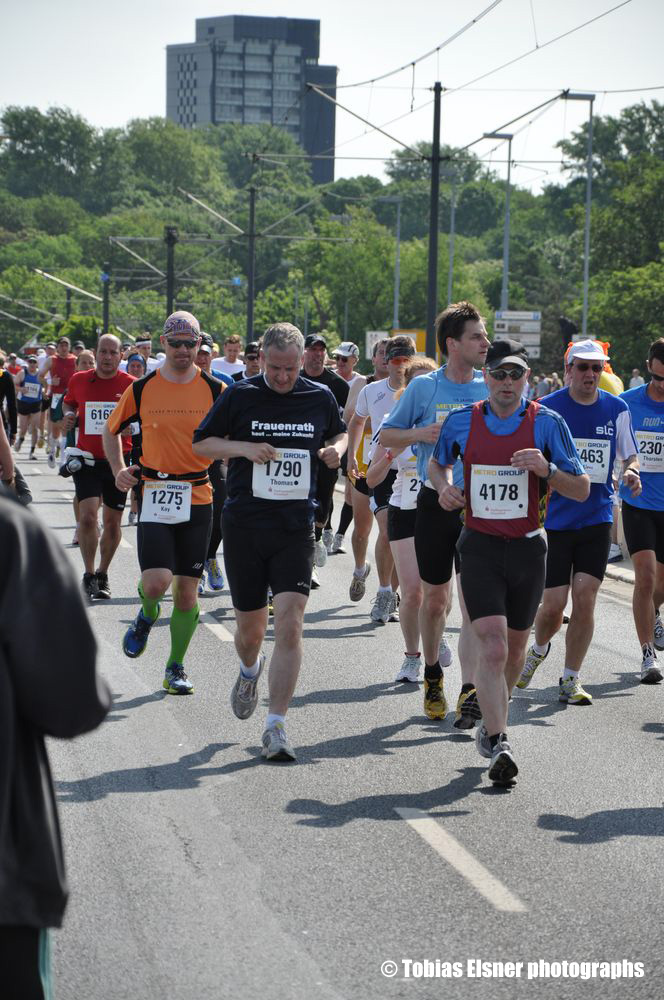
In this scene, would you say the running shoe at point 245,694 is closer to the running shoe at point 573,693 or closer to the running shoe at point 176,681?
the running shoe at point 176,681

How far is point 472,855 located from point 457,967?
1182 mm

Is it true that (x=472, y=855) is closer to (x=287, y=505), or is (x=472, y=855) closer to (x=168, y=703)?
(x=287, y=505)

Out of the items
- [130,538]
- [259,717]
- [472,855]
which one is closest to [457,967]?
[472,855]

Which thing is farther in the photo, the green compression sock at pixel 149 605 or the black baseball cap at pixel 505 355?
the green compression sock at pixel 149 605

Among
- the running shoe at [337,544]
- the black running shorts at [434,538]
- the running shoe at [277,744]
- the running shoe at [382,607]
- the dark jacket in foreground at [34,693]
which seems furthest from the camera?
the running shoe at [337,544]

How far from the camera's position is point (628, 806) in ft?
21.9

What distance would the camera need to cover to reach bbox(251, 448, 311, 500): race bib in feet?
24.5

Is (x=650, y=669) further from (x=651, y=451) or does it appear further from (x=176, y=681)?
(x=176, y=681)

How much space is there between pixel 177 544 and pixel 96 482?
13.3ft

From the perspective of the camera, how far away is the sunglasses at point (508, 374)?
6938 millimetres

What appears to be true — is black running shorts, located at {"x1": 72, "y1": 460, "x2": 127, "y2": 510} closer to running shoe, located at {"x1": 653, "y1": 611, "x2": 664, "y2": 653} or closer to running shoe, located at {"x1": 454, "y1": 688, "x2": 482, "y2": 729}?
running shoe, located at {"x1": 653, "y1": 611, "x2": 664, "y2": 653}

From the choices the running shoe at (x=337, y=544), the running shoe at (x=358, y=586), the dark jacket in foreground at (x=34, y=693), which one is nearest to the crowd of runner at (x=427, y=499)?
the running shoe at (x=358, y=586)

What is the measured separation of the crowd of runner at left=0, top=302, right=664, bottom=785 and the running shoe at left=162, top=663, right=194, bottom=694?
0.01 metres

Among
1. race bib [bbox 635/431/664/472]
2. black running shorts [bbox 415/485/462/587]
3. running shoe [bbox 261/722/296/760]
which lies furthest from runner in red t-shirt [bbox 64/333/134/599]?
running shoe [bbox 261/722/296/760]
